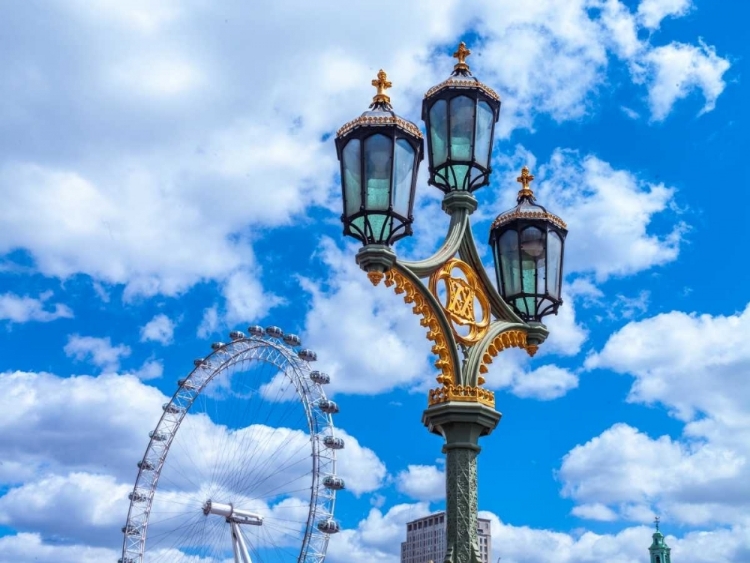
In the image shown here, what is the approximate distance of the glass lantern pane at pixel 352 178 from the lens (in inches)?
242

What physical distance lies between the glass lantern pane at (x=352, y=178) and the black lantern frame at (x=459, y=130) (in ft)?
3.39

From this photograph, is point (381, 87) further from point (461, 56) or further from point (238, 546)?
point (238, 546)

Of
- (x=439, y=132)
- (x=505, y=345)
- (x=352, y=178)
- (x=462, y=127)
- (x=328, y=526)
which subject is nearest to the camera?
(x=352, y=178)

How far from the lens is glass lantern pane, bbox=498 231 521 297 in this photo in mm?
7062

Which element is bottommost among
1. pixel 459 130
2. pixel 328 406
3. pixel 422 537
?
pixel 459 130

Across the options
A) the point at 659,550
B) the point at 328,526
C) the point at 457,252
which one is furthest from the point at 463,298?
the point at 659,550

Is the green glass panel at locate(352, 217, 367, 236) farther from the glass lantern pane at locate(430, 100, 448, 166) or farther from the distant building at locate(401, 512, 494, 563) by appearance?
the distant building at locate(401, 512, 494, 563)

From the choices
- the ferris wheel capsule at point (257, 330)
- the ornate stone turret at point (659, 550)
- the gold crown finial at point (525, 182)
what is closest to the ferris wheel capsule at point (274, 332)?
the ferris wheel capsule at point (257, 330)

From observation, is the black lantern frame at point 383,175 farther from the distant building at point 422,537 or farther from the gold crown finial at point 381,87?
the distant building at point 422,537

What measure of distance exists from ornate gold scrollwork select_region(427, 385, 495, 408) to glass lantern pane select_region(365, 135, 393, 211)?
4.20 feet

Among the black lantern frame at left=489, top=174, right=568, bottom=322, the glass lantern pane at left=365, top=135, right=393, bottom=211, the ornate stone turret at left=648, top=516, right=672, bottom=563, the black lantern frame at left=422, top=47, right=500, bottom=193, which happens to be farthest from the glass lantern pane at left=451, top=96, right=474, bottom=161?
the ornate stone turret at left=648, top=516, right=672, bottom=563

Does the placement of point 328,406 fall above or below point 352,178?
above

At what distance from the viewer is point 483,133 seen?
709 cm

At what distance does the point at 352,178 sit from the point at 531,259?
1.65m
